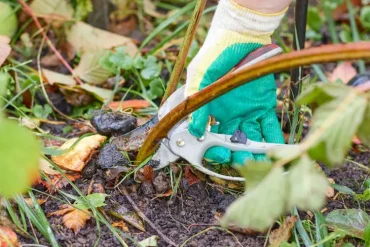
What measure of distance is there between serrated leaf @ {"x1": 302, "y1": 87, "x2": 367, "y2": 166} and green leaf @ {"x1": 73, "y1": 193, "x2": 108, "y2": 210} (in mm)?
510

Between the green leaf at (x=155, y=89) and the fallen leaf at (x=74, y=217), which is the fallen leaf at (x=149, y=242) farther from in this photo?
the green leaf at (x=155, y=89)

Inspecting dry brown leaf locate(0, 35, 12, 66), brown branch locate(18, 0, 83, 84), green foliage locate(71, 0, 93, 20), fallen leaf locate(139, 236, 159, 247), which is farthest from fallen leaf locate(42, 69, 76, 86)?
fallen leaf locate(139, 236, 159, 247)

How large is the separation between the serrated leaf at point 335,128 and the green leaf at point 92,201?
51cm

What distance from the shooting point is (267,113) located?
1.40 m

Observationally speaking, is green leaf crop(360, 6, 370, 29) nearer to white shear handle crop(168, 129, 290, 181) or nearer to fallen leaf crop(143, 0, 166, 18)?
fallen leaf crop(143, 0, 166, 18)

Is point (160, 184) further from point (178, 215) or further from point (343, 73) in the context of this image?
point (343, 73)

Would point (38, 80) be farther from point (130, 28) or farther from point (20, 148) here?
point (20, 148)

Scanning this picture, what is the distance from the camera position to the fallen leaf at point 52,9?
206cm

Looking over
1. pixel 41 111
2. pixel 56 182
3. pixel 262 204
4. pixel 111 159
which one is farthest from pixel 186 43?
pixel 262 204

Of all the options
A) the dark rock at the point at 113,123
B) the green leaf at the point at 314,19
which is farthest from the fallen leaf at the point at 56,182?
the green leaf at the point at 314,19

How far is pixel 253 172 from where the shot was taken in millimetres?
928

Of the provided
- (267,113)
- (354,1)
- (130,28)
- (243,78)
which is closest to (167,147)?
(267,113)

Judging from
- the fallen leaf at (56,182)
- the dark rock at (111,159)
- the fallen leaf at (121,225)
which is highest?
the dark rock at (111,159)

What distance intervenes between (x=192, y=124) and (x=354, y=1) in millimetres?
1380
